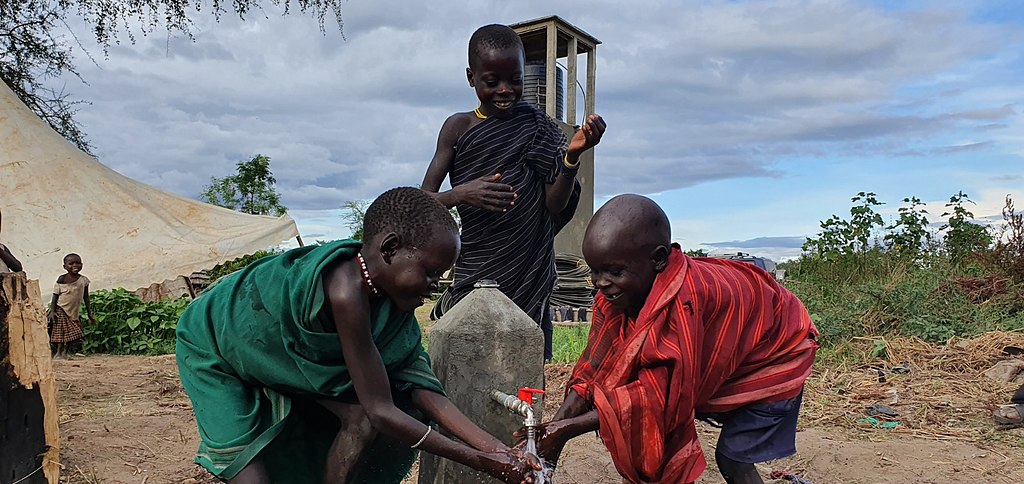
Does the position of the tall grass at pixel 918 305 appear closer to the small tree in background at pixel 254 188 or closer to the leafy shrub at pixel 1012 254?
the leafy shrub at pixel 1012 254

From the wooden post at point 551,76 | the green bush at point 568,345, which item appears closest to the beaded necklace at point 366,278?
the green bush at point 568,345

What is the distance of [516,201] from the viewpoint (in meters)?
2.75

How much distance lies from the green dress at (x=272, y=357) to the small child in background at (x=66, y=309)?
242 inches

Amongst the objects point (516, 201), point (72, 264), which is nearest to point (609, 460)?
point (516, 201)

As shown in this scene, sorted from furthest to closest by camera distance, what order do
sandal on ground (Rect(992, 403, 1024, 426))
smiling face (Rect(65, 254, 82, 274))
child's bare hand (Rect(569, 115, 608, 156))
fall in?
smiling face (Rect(65, 254, 82, 274)) → sandal on ground (Rect(992, 403, 1024, 426)) → child's bare hand (Rect(569, 115, 608, 156))

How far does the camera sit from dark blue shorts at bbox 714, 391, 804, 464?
90.3 inches

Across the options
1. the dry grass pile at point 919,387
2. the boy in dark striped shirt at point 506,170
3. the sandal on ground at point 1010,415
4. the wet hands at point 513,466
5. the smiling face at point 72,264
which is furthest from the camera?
the smiling face at point 72,264

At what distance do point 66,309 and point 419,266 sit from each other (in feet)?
22.5

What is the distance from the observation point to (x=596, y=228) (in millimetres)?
2164

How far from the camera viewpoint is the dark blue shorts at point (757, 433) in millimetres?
2293

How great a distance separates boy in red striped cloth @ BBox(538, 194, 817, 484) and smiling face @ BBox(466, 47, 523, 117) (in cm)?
71

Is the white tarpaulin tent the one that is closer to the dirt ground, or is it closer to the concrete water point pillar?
the dirt ground

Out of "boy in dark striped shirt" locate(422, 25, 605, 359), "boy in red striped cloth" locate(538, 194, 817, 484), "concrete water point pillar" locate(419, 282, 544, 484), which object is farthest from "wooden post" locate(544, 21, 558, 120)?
"boy in red striped cloth" locate(538, 194, 817, 484)

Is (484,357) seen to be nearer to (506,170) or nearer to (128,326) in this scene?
(506,170)
